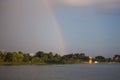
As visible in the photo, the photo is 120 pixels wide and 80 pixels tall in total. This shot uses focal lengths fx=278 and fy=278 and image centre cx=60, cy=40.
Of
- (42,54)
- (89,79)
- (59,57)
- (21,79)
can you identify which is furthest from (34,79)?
(59,57)

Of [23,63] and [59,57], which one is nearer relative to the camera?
[23,63]

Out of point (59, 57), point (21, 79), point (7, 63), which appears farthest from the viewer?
point (59, 57)

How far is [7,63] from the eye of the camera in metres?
146

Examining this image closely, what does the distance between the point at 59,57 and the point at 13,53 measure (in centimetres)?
5215

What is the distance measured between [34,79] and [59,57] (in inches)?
5413

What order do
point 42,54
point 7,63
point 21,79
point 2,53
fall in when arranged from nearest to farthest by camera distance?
point 21,79 < point 7,63 < point 2,53 < point 42,54

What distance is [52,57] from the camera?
184250 millimetres

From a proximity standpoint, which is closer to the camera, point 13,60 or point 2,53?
point 13,60

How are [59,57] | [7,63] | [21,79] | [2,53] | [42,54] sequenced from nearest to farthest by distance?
[21,79]
[7,63]
[2,53]
[42,54]
[59,57]

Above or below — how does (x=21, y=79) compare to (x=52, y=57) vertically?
below

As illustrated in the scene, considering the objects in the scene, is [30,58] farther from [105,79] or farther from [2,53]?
[105,79]

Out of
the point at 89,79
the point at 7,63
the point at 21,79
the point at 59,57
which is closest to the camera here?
the point at 21,79

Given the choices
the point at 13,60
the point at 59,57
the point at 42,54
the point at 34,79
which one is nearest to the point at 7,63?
the point at 13,60

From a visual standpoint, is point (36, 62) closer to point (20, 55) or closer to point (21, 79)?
point (20, 55)
